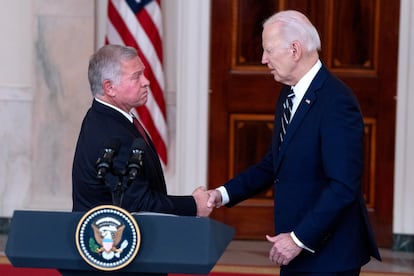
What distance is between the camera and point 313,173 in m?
3.99

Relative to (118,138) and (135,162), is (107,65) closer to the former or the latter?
(118,138)

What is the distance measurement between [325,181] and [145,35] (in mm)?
3966

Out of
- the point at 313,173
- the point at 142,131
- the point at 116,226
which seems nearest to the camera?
Result: the point at 116,226

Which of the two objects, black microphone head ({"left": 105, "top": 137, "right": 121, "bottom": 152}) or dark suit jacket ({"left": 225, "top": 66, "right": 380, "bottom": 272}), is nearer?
black microphone head ({"left": 105, "top": 137, "right": 121, "bottom": 152})

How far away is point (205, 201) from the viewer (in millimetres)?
4379

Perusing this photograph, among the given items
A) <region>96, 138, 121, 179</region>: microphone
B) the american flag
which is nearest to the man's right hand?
<region>96, 138, 121, 179</region>: microphone

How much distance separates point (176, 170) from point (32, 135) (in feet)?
3.71

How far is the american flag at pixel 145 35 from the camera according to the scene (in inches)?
304

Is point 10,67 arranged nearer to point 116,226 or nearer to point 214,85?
point 214,85

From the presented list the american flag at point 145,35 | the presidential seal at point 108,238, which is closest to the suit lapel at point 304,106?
the presidential seal at point 108,238

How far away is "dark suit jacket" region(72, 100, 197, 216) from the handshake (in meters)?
0.18

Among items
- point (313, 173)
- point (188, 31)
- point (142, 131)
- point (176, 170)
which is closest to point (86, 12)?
point (188, 31)

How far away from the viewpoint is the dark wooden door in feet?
25.5

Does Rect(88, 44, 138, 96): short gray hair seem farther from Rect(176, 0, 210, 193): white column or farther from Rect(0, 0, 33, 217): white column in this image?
Rect(0, 0, 33, 217): white column
